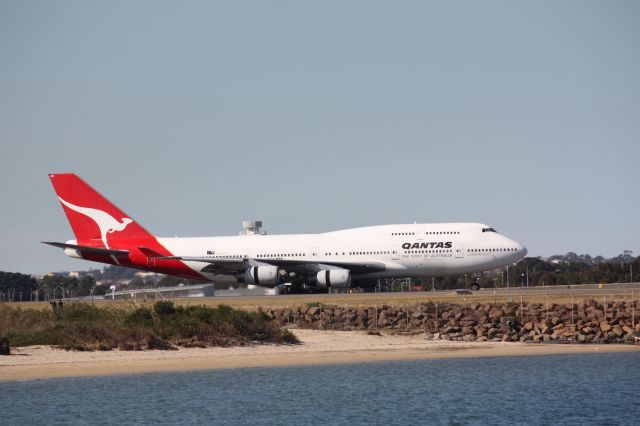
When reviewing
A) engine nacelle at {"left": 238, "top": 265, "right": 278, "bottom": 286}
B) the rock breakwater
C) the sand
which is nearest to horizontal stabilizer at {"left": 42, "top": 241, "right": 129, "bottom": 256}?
engine nacelle at {"left": 238, "top": 265, "right": 278, "bottom": 286}

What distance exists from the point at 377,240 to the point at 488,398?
37.9 metres

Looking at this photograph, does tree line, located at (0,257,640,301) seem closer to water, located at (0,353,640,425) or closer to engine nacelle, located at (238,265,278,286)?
engine nacelle, located at (238,265,278,286)

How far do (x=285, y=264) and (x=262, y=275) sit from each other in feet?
5.72

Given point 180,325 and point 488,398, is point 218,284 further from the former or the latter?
point 488,398

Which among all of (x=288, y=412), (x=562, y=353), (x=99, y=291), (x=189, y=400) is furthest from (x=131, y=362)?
(x=99, y=291)

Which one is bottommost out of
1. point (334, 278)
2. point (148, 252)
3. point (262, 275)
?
point (334, 278)

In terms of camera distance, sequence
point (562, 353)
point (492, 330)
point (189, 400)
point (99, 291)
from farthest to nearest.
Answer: point (99, 291) < point (492, 330) < point (562, 353) < point (189, 400)

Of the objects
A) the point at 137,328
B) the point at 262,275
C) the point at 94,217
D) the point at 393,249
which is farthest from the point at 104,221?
the point at 137,328

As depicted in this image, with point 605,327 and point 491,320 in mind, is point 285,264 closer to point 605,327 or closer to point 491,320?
point 491,320

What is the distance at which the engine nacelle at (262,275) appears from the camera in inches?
2741

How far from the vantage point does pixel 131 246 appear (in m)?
73.8

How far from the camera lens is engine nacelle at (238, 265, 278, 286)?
69.6 metres

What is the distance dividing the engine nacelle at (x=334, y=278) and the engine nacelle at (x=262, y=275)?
3.16m

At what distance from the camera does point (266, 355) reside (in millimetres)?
43156
